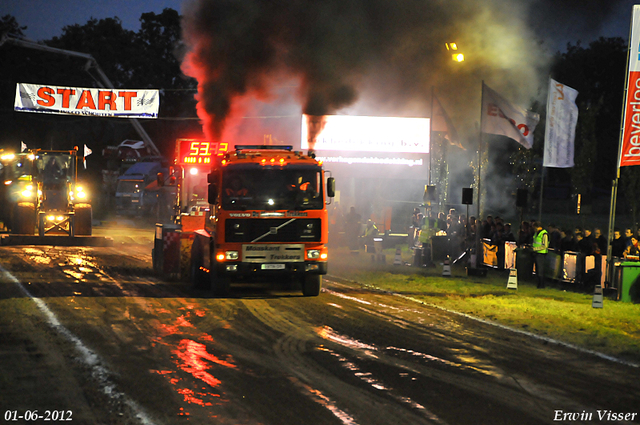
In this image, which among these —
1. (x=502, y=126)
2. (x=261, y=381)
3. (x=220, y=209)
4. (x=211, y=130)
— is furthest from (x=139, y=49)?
(x=261, y=381)

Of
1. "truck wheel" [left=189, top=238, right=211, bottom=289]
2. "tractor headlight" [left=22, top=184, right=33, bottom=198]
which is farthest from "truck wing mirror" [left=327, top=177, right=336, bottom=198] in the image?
"tractor headlight" [left=22, top=184, right=33, bottom=198]

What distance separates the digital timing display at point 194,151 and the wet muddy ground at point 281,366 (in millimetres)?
6527

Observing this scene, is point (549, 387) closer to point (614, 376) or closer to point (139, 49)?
point (614, 376)

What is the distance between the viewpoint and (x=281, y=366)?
7703 mm

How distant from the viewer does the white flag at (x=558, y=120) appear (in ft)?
60.4

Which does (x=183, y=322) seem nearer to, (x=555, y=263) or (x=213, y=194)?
(x=213, y=194)

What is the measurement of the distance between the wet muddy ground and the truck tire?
41.3ft

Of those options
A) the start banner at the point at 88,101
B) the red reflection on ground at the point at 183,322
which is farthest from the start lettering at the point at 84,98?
the red reflection on ground at the point at 183,322

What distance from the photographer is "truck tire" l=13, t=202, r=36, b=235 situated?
24.6 m

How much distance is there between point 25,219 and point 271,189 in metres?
15.2

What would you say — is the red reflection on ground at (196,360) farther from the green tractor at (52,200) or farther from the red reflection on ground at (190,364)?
the green tractor at (52,200)

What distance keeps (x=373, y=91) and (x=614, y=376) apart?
30297 mm

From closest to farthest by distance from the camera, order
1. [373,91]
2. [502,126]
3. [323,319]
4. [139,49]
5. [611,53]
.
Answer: [323,319], [502,126], [373,91], [611,53], [139,49]

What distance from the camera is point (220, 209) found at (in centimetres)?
1273
